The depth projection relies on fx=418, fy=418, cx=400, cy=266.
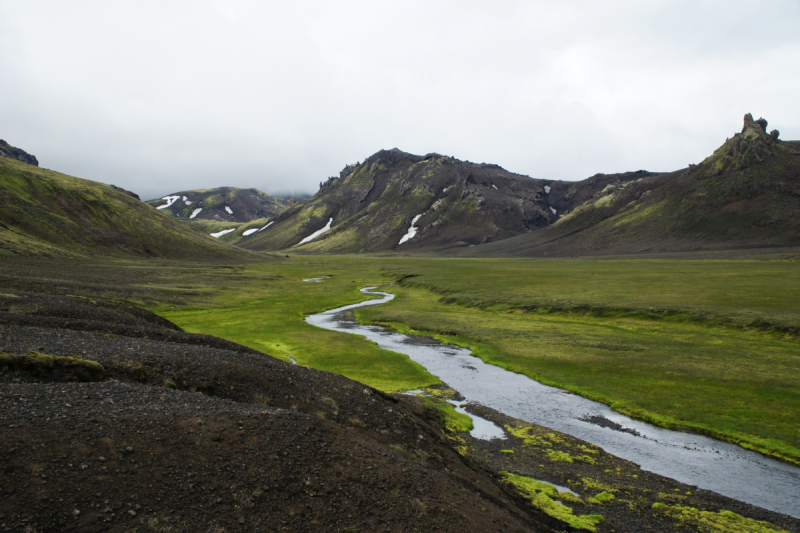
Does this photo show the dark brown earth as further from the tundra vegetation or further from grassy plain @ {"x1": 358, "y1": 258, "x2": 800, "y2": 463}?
grassy plain @ {"x1": 358, "y1": 258, "x2": 800, "y2": 463}

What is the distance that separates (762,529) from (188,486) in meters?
19.7

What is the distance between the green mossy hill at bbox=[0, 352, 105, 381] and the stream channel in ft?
73.5

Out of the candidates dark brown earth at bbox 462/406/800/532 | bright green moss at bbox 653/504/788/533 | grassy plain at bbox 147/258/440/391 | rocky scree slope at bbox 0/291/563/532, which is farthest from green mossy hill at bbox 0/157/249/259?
bright green moss at bbox 653/504/788/533

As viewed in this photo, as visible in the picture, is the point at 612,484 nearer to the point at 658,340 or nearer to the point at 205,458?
the point at 205,458

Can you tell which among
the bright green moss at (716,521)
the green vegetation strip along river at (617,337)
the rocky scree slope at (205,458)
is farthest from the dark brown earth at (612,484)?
the green vegetation strip along river at (617,337)

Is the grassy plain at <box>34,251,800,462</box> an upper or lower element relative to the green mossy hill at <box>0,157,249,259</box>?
lower

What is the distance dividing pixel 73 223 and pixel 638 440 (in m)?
195

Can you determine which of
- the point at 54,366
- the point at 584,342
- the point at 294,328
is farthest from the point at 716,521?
the point at 294,328

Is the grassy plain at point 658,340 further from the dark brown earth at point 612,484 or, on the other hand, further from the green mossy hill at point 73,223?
the green mossy hill at point 73,223

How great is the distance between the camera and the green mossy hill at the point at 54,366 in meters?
15.3

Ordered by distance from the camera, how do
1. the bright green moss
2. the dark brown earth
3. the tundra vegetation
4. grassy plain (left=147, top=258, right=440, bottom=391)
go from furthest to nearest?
grassy plain (left=147, top=258, right=440, bottom=391), the tundra vegetation, the dark brown earth, the bright green moss

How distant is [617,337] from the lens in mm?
46656

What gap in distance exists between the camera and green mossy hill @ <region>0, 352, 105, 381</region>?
50.3 feet

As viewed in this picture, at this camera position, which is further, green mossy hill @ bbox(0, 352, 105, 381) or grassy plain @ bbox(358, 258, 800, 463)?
grassy plain @ bbox(358, 258, 800, 463)
